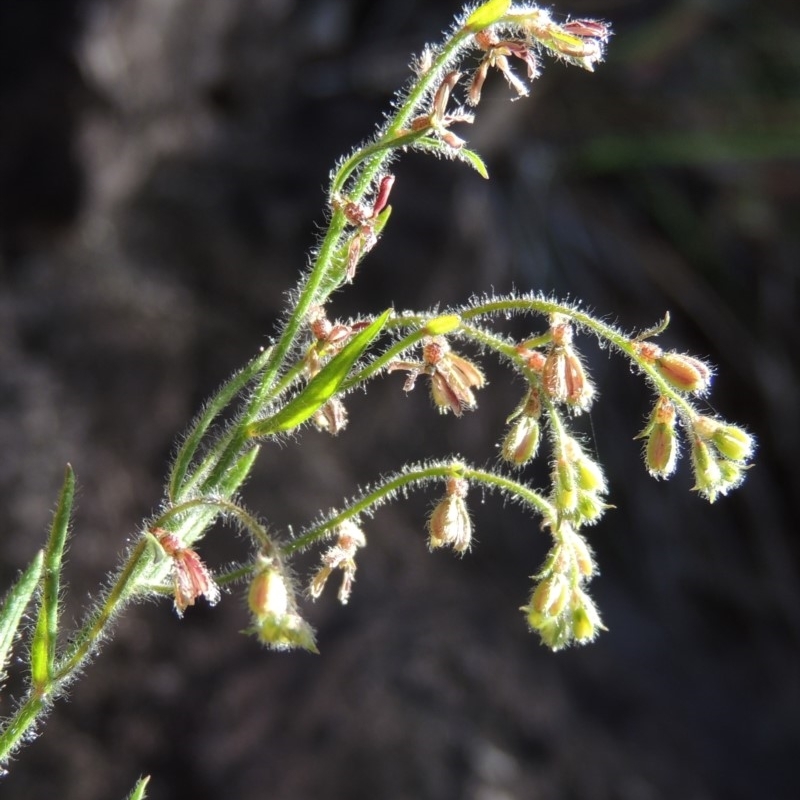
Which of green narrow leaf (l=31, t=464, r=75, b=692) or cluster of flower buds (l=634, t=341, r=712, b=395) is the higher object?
cluster of flower buds (l=634, t=341, r=712, b=395)

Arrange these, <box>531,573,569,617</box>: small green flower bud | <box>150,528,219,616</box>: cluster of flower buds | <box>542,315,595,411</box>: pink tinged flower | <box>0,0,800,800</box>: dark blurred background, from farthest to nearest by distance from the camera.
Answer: <box>0,0,800,800</box>: dark blurred background < <box>531,573,569,617</box>: small green flower bud < <box>542,315,595,411</box>: pink tinged flower < <box>150,528,219,616</box>: cluster of flower buds

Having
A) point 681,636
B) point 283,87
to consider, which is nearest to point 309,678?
point 681,636

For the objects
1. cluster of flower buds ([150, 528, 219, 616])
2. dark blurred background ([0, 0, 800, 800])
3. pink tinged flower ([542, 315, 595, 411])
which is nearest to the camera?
cluster of flower buds ([150, 528, 219, 616])

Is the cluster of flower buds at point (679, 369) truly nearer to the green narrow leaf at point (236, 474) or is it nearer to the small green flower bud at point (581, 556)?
the small green flower bud at point (581, 556)

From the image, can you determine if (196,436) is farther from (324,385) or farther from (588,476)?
(588,476)

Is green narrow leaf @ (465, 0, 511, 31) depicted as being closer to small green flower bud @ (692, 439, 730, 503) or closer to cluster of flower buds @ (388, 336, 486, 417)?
cluster of flower buds @ (388, 336, 486, 417)

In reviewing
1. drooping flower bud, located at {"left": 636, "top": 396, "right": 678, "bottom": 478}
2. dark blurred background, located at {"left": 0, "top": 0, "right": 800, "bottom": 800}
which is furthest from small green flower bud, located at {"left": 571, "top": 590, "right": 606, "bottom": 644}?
dark blurred background, located at {"left": 0, "top": 0, "right": 800, "bottom": 800}

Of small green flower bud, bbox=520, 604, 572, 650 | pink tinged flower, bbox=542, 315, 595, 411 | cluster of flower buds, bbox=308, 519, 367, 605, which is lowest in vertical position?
cluster of flower buds, bbox=308, 519, 367, 605
